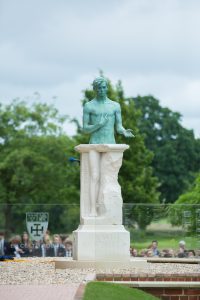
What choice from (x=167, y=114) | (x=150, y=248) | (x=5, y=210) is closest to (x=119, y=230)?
(x=150, y=248)

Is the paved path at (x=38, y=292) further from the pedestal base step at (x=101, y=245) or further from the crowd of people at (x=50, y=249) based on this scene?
the crowd of people at (x=50, y=249)

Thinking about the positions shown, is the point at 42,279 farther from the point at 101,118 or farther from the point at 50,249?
the point at 50,249

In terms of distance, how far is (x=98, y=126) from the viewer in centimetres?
2084

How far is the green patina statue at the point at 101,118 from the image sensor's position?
2094 centimetres

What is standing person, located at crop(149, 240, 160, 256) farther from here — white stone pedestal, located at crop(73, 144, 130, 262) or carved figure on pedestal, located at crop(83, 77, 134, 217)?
carved figure on pedestal, located at crop(83, 77, 134, 217)

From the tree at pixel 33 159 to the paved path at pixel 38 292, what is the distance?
2825cm

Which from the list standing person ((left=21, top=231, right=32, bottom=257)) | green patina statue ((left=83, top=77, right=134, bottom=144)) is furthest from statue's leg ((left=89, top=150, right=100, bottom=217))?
standing person ((left=21, top=231, right=32, bottom=257))

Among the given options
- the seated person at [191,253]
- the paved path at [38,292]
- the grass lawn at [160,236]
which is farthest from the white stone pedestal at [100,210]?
the grass lawn at [160,236]

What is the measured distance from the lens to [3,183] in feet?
158

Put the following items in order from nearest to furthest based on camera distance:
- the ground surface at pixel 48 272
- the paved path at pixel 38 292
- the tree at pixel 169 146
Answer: the paved path at pixel 38 292 → the ground surface at pixel 48 272 → the tree at pixel 169 146

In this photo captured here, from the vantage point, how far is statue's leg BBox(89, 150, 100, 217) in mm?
20828

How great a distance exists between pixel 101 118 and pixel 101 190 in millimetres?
1615

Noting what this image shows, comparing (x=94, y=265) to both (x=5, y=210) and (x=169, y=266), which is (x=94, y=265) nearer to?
(x=169, y=266)

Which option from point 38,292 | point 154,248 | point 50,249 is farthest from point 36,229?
point 38,292
